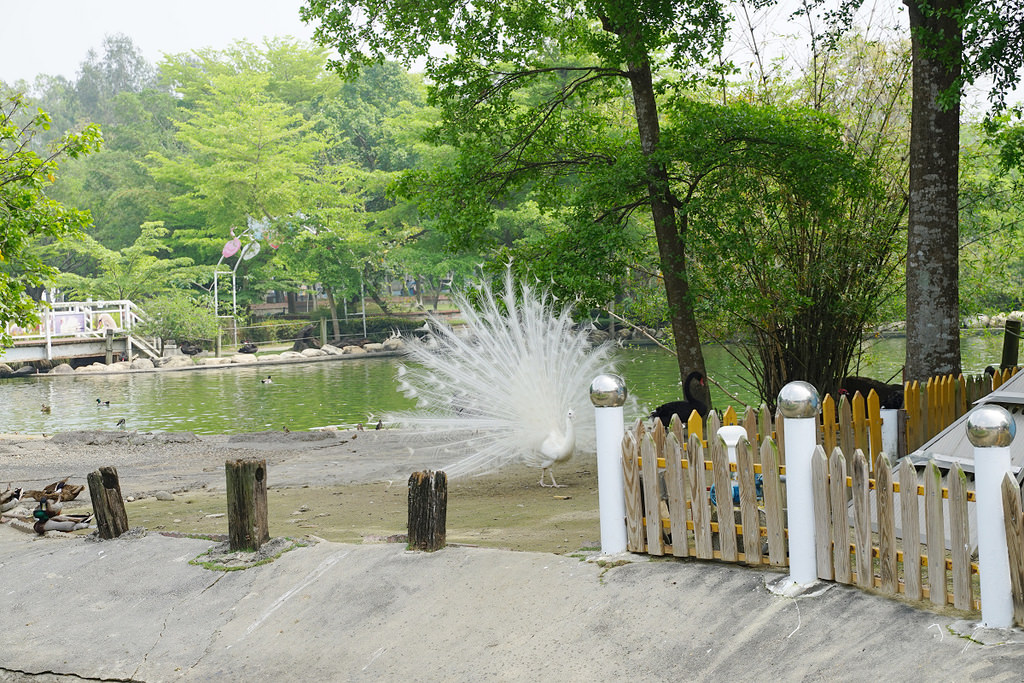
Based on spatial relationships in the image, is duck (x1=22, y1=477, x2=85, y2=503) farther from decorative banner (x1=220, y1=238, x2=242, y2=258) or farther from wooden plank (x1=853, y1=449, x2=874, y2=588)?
decorative banner (x1=220, y1=238, x2=242, y2=258)

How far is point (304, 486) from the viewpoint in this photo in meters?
9.95

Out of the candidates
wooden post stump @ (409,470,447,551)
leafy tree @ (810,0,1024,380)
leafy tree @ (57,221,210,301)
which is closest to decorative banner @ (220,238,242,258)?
leafy tree @ (57,221,210,301)

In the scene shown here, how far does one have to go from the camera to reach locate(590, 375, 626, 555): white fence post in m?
5.21

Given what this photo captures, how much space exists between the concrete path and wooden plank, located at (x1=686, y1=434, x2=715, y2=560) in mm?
136

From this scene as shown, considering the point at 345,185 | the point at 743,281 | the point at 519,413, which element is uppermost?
the point at 345,185

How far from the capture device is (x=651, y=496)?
5082mm

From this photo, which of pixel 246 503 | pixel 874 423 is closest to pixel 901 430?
pixel 874 423

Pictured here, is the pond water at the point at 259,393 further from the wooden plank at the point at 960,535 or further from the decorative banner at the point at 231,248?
the wooden plank at the point at 960,535

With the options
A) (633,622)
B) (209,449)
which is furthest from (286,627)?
(209,449)

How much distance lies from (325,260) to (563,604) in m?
36.1

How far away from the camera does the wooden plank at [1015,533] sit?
373cm

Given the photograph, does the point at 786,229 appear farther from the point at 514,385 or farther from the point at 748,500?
the point at 748,500

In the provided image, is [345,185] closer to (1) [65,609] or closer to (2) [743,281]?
(2) [743,281]

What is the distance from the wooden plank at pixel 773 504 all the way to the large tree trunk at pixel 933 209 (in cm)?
415
